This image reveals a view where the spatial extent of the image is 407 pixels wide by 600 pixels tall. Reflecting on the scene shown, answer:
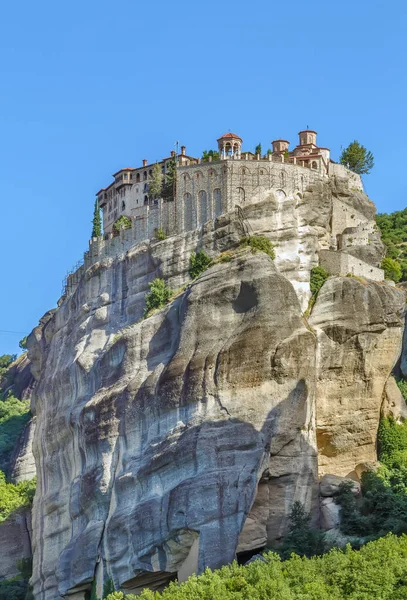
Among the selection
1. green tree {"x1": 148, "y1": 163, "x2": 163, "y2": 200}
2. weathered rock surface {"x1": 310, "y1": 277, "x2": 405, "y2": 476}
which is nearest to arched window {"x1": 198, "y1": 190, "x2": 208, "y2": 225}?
green tree {"x1": 148, "y1": 163, "x2": 163, "y2": 200}

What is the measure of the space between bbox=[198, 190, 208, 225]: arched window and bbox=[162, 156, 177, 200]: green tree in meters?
2.14

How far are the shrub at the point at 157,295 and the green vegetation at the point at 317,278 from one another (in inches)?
273

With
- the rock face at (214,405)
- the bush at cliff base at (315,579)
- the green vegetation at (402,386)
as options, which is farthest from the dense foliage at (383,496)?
the green vegetation at (402,386)

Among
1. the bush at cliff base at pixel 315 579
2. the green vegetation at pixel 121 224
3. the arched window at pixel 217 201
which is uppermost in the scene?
the green vegetation at pixel 121 224

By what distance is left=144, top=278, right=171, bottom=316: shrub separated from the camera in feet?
266

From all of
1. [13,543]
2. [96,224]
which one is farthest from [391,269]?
[13,543]

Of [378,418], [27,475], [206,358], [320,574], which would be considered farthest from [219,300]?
[27,475]

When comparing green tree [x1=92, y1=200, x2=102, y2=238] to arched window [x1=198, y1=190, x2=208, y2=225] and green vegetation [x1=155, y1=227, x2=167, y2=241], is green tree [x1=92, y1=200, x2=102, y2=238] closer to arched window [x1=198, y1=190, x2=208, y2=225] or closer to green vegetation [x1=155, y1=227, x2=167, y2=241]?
green vegetation [x1=155, y1=227, x2=167, y2=241]

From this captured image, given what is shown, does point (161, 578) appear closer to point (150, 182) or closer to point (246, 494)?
point (246, 494)

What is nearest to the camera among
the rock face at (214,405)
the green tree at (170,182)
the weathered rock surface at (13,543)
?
the rock face at (214,405)

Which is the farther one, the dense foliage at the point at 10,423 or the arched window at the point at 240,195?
the dense foliage at the point at 10,423

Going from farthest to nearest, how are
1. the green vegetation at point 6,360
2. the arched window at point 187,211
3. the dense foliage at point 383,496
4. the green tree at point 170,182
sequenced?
1. the green vegetation at point 6,360
2. the green tree at point 170,182
3. the arched window at point 187,211
4. the dense foliage at point 383,496

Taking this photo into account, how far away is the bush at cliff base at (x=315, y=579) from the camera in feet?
202

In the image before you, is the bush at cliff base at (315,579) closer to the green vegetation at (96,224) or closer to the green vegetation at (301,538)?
Result: the green vegetation at (301,538)
